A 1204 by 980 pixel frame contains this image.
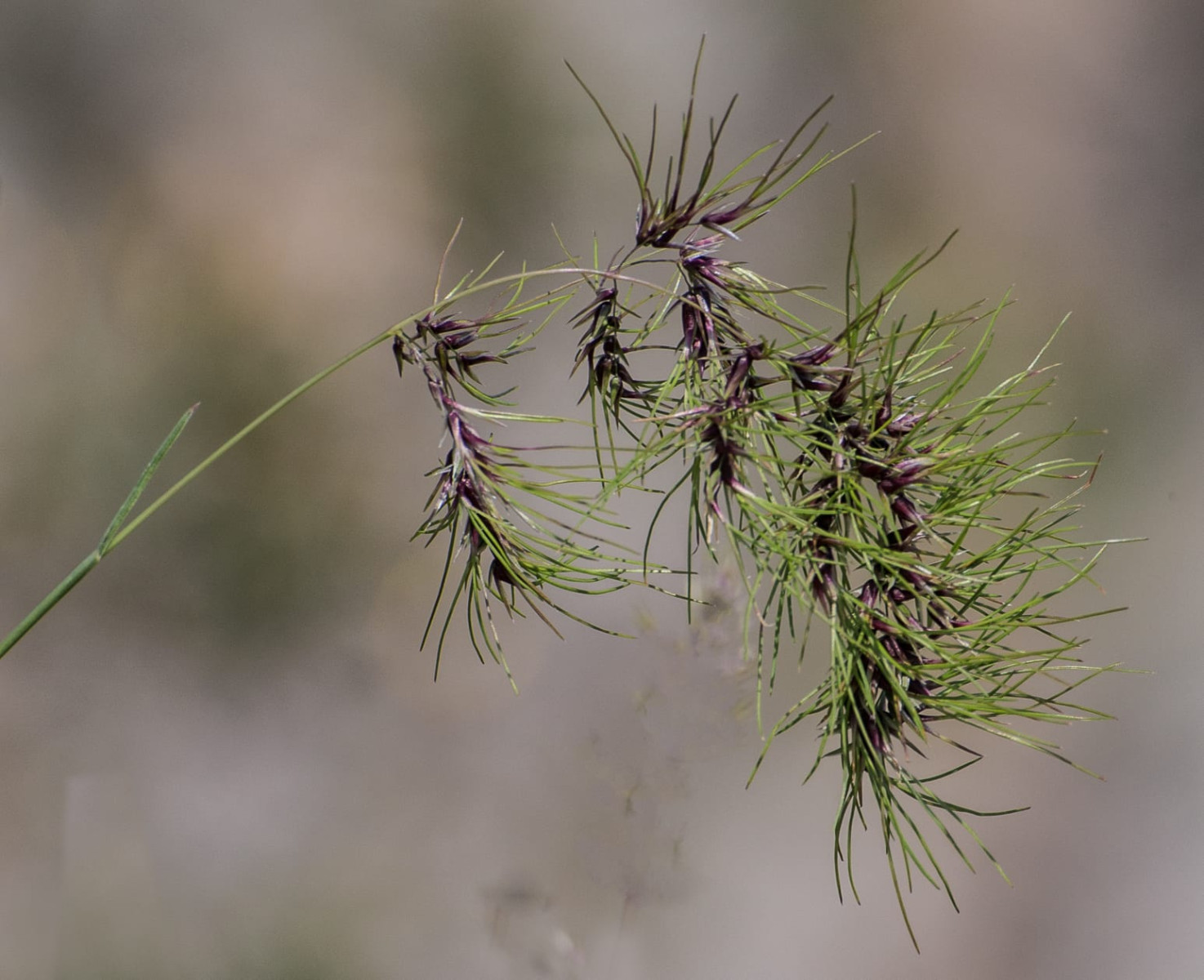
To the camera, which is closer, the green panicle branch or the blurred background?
the green panicle branch

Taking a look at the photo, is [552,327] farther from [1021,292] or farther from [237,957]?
[237,957]

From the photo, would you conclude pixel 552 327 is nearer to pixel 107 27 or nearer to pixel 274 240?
pixel 274 240

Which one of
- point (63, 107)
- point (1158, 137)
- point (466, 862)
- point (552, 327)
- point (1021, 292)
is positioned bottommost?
point (466, 862)

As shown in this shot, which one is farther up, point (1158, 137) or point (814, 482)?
point (1158, 137)

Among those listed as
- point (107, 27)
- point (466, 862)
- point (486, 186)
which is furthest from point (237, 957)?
point (107, 27)

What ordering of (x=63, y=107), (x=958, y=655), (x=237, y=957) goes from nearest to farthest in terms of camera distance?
(x=958, y=655), (x=237, y=957), (x=63, y=107)

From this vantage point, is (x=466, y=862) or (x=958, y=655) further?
(x=466, y=862)

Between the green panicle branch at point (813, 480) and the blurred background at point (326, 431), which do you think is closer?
the green panicle branch at point (813, 480)

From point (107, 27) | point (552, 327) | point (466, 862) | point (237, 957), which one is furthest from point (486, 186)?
point (237, 957)

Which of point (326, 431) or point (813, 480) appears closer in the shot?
point (813, 480)

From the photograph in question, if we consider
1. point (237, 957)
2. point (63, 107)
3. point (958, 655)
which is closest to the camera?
point (958, 655)
